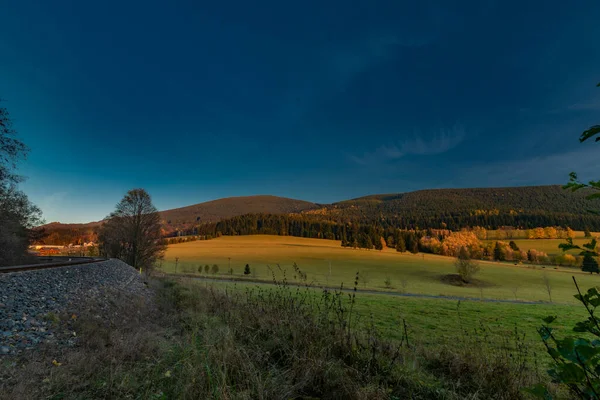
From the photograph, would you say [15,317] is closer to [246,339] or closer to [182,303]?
[182,303]

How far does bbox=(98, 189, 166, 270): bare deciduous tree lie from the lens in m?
32.9

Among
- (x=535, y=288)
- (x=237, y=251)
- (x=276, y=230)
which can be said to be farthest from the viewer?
(x=276, y=230)

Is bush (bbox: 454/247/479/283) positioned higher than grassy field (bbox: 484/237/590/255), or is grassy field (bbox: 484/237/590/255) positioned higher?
grassy field (bbox: 484/237/590/255)

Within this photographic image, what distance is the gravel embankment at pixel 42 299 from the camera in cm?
704

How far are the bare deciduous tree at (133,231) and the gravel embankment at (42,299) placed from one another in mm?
18243

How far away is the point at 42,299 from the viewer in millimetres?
9797

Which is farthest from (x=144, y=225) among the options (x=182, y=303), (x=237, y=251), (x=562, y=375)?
(x=237, y=251)

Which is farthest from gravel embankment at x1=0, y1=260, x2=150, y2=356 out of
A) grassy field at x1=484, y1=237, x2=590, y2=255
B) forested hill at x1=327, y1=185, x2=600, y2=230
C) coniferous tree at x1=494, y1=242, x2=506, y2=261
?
forested hill at x1=327, y1=185, x2=600, y2=230

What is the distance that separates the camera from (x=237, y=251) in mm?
89625

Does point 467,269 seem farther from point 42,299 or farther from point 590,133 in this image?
point 590,133

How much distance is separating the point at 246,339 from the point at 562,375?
4.47m

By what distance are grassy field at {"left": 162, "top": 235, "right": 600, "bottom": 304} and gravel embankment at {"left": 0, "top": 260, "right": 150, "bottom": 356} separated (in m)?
35.0

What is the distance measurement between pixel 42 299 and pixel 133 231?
2569cm

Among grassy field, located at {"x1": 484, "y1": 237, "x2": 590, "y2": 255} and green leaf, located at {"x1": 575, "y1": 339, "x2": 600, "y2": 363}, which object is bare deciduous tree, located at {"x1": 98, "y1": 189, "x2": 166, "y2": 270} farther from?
grassy field, located at {"x1": 484, "y1": 237, "x2": 590, "y2": 255}
